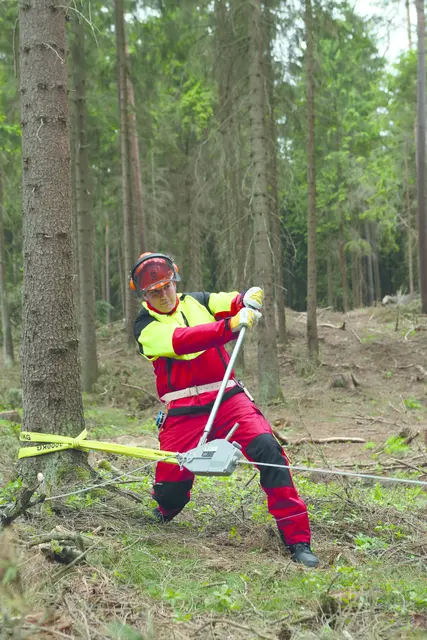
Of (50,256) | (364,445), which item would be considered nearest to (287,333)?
(364,445)

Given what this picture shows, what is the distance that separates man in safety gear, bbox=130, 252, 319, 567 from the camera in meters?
4.36

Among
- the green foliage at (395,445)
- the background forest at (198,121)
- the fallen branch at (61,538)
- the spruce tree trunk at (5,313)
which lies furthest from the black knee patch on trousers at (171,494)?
the spruce tree trunk at (5,313)

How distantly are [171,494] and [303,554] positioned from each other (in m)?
1.16

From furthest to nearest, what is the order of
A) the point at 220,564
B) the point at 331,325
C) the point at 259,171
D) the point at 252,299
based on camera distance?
the point at 331,325 < the point at 259,171 < the point at 252,299 < the point at 220,564

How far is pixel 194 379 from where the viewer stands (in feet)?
15.6

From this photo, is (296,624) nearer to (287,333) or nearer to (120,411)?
(120,411)

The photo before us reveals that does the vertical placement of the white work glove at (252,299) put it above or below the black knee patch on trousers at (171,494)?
above

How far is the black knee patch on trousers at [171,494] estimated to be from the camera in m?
4.75

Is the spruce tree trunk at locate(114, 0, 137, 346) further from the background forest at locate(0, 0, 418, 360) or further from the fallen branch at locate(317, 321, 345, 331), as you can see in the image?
the fallen branch at locate(317, 321, 345, 331)

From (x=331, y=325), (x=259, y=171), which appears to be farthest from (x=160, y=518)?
(x=331, y=325)

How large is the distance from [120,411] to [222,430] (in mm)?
7914

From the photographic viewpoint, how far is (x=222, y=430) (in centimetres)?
465

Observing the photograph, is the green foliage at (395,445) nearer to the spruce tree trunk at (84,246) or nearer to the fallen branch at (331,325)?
the spruce tree trunk at (84,246)

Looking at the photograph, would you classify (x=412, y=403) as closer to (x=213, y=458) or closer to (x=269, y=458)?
(x=269, y=458)
